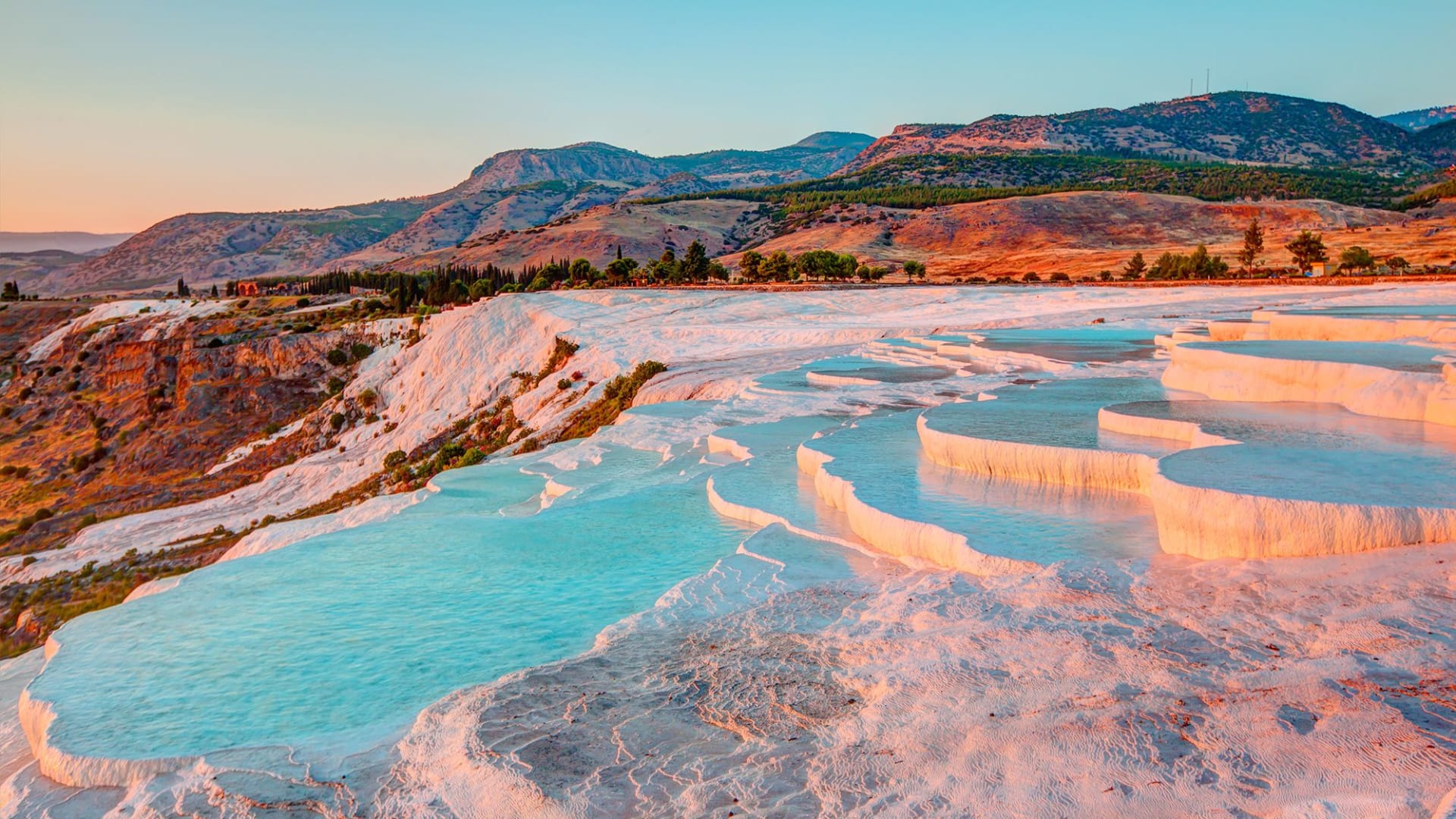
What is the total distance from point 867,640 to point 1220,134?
201 meters

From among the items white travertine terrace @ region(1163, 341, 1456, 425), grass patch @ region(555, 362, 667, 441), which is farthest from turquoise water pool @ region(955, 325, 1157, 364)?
grass patch @ region(555, 362, 667, 441)

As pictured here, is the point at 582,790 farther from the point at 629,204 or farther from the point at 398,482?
the point at 629,204

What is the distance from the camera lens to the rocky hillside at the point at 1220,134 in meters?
162

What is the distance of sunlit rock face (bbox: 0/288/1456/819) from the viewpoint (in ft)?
14.4

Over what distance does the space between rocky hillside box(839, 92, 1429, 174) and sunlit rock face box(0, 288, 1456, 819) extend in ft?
511

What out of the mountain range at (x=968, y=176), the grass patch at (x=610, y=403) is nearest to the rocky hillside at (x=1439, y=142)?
the mountain range at (x=968, y=176)

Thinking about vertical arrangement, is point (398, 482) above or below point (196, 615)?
below

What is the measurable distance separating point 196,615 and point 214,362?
3838 cm

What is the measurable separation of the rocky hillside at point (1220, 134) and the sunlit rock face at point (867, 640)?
156 metres

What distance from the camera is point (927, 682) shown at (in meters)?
5.17

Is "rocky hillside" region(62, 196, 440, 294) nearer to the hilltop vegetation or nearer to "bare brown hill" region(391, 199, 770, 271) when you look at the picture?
"bare brown hill" region(391, 199, 770, 271)

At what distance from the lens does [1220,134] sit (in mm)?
177750

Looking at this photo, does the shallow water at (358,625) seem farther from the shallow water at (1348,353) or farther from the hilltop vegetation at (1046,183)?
the hilltop vegetation at (1046,183)

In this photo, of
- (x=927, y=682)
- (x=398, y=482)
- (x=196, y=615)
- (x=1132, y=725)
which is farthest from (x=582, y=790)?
(x=398, y=482)
